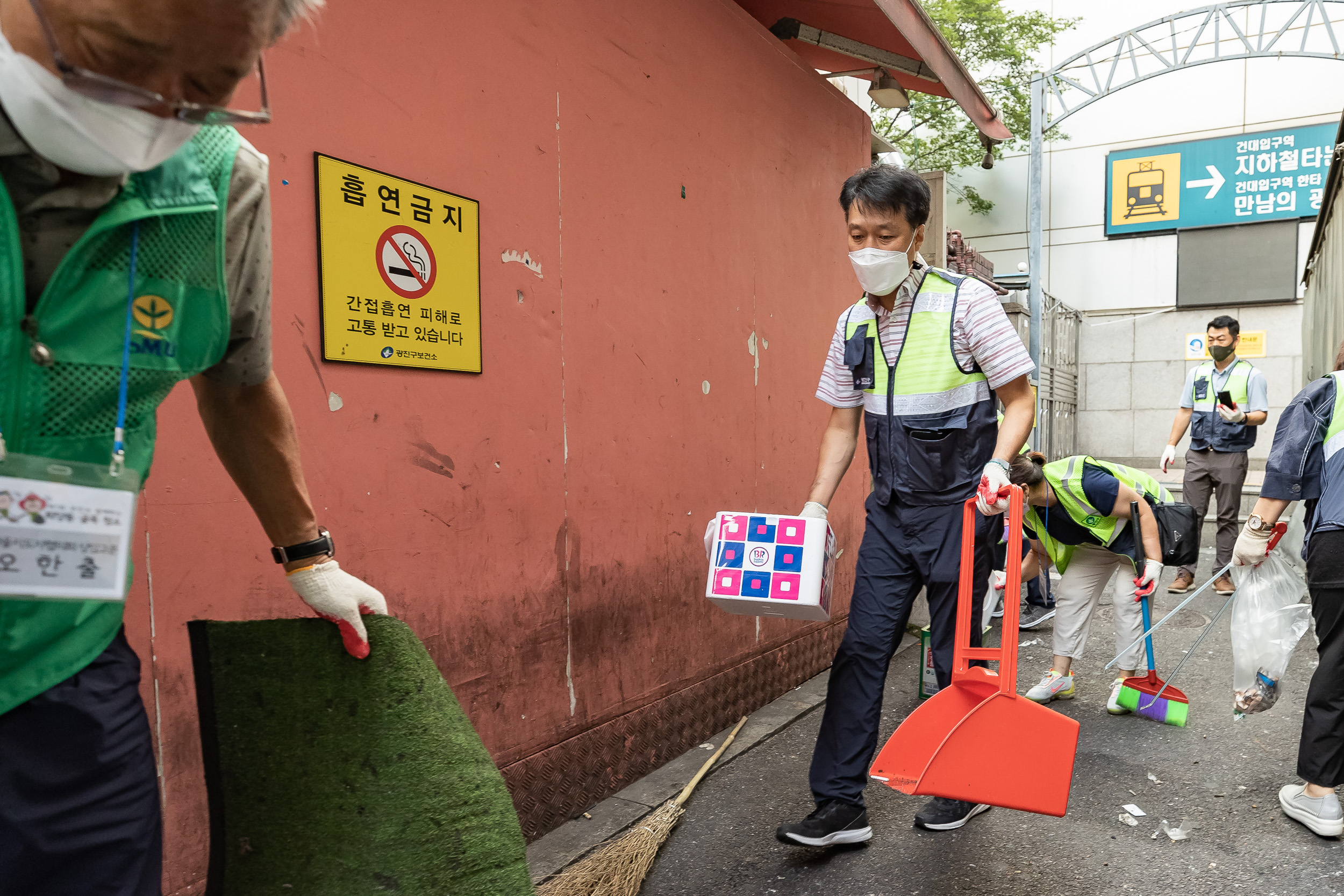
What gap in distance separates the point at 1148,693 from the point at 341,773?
392cm

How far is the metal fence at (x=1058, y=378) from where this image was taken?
1345 centimetres

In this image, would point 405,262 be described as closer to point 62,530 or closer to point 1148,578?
point 62,530

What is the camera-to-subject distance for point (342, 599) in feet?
4.57

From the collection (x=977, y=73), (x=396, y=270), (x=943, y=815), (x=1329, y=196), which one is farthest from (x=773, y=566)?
(x=977, y=73)

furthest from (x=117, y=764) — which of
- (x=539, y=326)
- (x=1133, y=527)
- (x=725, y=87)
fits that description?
(x=1133, y=527)

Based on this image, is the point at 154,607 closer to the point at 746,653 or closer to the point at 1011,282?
the point at 746,653

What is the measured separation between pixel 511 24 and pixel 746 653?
107 inches

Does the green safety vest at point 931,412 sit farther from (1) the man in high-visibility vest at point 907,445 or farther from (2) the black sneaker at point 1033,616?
(2) the black sneaker at point 1033,616

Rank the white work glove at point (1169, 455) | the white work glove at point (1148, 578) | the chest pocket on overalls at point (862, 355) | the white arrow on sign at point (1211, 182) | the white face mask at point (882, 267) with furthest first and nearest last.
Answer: the white arrow on sign at point (1211, 182) < the white work glove at point (1169, 455) < the white work glove at point (1148, 578) < the chest pocket on overalls at point (862, 355) < the white face mask at point (882, 267)

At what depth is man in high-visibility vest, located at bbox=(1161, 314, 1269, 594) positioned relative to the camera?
7.07 meters

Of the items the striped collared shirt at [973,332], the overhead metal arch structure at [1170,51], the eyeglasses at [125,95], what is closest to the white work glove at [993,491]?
the striped collared shirt at [973,332]

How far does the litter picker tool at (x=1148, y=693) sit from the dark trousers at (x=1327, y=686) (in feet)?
3.10

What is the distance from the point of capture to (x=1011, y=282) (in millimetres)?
15562

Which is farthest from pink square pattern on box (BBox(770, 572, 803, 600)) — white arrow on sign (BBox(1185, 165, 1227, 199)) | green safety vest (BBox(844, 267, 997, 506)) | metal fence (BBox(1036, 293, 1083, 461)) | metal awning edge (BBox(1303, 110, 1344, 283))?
white arrow on sign (BBox(1185, 165, 1227, 199))
